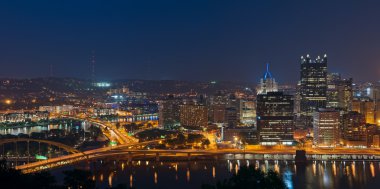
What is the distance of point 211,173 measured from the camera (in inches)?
678

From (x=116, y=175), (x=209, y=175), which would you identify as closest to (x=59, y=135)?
(x=116, y=175)

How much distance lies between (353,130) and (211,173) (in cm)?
1067

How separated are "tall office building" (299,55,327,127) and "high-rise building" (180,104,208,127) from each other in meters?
7.07

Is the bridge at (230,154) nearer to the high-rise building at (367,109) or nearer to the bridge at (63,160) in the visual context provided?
the bridge at (63,160)

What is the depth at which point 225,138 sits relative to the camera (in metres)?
26.0

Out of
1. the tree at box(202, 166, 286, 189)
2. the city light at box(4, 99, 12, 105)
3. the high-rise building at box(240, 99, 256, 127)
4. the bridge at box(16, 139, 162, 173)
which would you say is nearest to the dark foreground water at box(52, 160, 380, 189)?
the bridge at box(16, 139, 162, 173)

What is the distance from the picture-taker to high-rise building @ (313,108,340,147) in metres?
24.7

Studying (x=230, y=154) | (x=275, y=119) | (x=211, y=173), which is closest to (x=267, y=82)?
(x=275, y=119)

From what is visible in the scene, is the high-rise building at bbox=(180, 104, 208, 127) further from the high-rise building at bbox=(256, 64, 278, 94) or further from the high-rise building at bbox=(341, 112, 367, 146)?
the high-rise building at bbox=(341, 112, 367, 146)

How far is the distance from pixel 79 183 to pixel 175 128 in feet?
81.0

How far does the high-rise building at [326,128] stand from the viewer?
2469 cm

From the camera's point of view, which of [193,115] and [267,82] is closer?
[193,115]

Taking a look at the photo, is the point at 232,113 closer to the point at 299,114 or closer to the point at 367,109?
the point at 299,114

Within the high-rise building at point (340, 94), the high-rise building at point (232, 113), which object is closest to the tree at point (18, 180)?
the high-rise building at point (232, 113)
